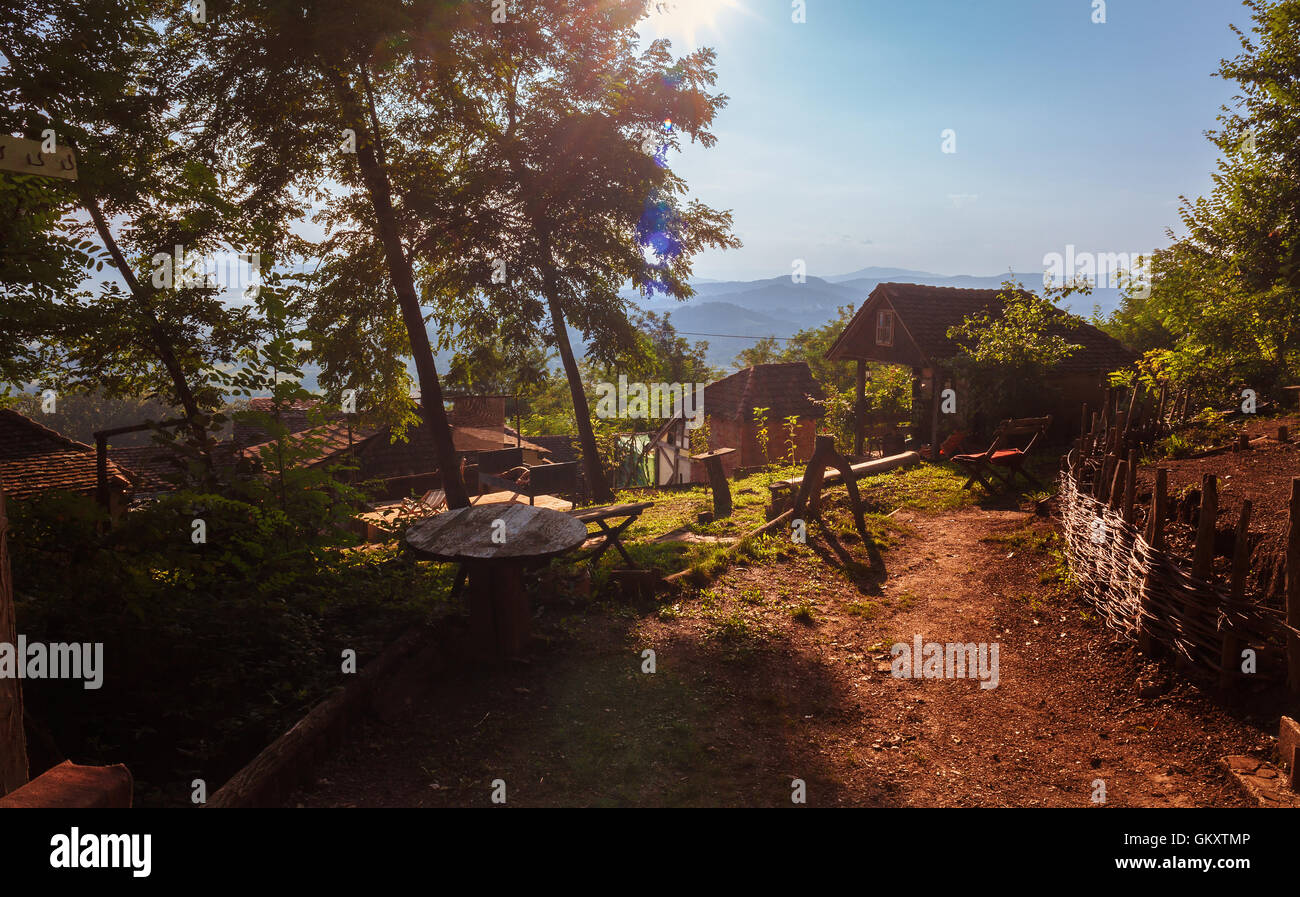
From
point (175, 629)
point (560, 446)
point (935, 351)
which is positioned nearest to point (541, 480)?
point (935, 351)

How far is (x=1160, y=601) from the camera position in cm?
529

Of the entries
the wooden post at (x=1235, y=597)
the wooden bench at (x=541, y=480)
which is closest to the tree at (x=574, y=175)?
the wooden bench at (x=541, y=480)

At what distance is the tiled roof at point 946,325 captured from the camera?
19.9 m

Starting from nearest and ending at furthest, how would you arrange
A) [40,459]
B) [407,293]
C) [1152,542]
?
1. [1152,542]
2. [407,293]
3. [40,459]

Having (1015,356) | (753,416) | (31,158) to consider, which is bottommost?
A: (753,416)

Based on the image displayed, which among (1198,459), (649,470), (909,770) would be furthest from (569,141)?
(649,470)

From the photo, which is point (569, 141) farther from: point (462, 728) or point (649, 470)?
point (649, 470)

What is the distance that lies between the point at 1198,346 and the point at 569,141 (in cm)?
1404

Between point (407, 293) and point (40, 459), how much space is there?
49.6 feet

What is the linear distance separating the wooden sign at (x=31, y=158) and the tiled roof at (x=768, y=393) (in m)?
28.0

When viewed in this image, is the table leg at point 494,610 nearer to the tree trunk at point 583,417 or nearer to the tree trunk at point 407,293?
the tree trunk at point 407,293

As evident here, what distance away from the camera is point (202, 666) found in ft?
13.3

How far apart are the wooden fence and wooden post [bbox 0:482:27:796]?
623 cm

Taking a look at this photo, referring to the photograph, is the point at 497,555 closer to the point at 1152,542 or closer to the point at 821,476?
the point at 1152,542
